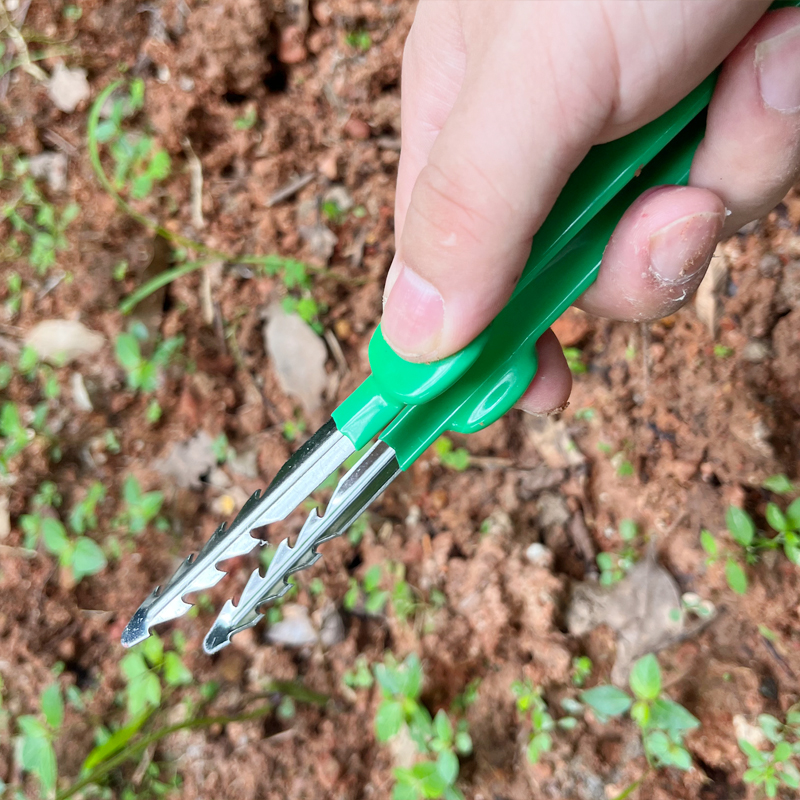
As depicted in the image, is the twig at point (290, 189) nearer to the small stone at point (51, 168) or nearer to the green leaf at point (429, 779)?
the small stone at point (51, 168)

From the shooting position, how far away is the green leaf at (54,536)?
147cm

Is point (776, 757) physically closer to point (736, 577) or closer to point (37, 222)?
point (736, 577)

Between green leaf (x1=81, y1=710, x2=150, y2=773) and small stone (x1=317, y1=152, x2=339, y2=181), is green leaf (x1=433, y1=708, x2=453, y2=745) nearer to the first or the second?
green leaf (x1=81, y1=710, x2=150, y2=773)

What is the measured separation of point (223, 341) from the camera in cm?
164

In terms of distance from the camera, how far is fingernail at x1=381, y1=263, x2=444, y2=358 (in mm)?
774

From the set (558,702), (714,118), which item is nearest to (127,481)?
(558,702)

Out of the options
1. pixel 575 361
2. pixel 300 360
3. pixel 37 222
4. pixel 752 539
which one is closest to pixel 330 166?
pixel 300 360

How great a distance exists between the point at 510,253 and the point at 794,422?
85cm

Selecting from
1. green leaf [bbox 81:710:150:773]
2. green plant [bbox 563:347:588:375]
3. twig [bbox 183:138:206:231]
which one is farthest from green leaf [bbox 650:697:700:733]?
twig [bbox 183:138:206:231]

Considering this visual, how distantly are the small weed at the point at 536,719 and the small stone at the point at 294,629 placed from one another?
19.9 inches

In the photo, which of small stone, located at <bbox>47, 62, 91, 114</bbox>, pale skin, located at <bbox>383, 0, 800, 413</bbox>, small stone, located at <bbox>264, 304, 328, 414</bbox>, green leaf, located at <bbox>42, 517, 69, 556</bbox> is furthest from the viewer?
small stone, located at <bbox>47, 62, 91, 114</bbox>

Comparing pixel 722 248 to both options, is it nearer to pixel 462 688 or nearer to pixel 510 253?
pixel 510 253

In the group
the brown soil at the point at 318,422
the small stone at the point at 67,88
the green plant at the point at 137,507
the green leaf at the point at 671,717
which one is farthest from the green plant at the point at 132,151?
the green leaf at the point at 671,717

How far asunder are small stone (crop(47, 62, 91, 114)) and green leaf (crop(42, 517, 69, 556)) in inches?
50.6
